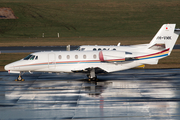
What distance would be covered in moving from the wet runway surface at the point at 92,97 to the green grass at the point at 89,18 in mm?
50819

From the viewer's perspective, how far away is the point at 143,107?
59.1ft

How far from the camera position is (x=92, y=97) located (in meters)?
20.6

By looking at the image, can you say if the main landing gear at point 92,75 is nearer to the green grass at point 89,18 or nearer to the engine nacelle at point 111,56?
the engine nacelle at point 111,56

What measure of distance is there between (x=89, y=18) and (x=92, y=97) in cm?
7592

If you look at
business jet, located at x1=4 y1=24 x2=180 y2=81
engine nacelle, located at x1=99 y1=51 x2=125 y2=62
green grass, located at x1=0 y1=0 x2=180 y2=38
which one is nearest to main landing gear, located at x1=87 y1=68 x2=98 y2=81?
business jet, located at x1=4 y1=24 x2=180 y2=81

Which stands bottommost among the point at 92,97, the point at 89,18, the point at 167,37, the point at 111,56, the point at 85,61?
the point at 92,97

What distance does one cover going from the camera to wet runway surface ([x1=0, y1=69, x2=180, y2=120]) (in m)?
16.8

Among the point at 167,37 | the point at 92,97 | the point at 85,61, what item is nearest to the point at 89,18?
the point at 167,37

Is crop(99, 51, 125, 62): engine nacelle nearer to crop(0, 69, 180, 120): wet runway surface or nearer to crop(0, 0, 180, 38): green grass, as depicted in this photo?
crop(0, 69, 180, 120): wet runway surface

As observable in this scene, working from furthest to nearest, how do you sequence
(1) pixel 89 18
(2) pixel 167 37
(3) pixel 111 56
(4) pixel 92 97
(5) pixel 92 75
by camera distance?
(1) pixel 89 18
(2) pixel 167 37
(3) pixel 111 56
(5) pixel 92 75
(4) pixel 92 97

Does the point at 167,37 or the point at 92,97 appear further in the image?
the point at 167,37

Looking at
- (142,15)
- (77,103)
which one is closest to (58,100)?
(77,103)

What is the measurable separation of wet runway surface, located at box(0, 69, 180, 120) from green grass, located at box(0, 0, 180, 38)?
167 ft

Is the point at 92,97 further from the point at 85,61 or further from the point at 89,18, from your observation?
the point at 89,18
